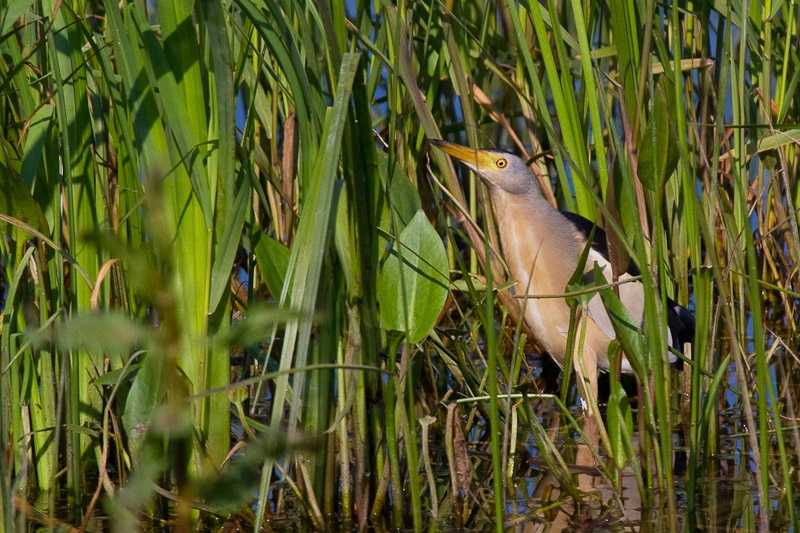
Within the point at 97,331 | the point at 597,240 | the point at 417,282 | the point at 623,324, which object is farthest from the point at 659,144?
the point at 597,240

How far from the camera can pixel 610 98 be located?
3.32 m

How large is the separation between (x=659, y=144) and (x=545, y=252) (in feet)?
5.26

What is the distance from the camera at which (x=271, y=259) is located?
1736mm

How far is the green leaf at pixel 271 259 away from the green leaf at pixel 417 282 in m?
0.18

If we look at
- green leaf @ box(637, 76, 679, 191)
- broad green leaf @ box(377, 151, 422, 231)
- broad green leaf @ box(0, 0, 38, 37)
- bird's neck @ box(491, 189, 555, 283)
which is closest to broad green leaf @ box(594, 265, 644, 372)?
green leaf @ box(637, 76, 679, 191)

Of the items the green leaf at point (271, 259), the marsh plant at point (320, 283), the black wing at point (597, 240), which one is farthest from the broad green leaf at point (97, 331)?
the black wing at point (597, 240)

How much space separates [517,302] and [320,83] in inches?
51.9

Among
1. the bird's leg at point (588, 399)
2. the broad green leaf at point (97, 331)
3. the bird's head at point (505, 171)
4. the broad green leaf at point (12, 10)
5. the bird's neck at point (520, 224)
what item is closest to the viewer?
the broad green leaf at point (97, 331)

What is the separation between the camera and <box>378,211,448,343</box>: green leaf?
5.71 feet

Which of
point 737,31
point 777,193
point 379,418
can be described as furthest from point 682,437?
point 737,31

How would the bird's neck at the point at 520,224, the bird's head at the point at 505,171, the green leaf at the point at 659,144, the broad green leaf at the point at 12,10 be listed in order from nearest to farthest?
the green leaf at the point at 659,144, the broad green leaf at the point at 12,10, the bird's head at the point at 505,171, the bird's neck at the point at 520,224

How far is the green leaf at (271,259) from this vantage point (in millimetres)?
1725

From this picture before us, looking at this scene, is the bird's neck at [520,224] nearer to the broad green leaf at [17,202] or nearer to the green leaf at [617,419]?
the green leaf at [617,419]

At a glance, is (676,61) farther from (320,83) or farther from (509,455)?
(509,455)
